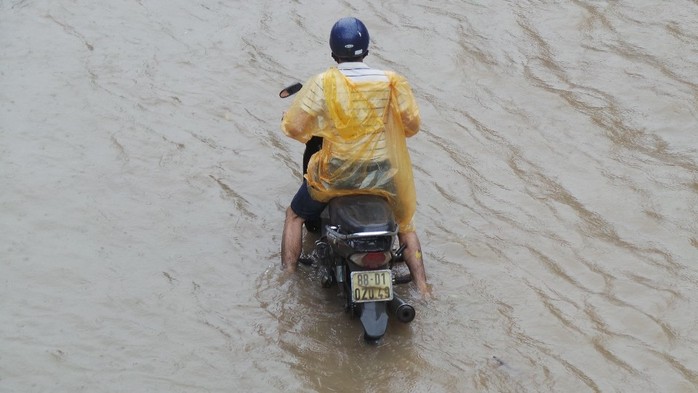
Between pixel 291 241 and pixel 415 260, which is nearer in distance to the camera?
pixel 415 260

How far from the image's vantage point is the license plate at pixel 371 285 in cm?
562

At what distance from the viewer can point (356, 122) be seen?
5848 mm

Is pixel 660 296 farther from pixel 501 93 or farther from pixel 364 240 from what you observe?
pixel 501 93

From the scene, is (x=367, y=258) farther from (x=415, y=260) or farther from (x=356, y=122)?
(x=356, y=122)

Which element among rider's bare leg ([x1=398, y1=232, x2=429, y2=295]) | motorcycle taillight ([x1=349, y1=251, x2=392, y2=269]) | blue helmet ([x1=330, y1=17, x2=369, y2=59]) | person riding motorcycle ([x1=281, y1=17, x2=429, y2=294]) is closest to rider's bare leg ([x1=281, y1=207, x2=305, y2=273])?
person riding motorcycle ([x1=281, y1=17, x2=429, y2=294])

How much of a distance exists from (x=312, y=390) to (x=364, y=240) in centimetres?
89

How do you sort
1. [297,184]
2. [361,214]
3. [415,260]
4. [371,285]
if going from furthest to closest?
[297,184]
[415,260]
[361,214]
[371,285]

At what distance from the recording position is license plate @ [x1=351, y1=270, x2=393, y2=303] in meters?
5.62

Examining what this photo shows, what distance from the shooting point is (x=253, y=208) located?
23.9 feet

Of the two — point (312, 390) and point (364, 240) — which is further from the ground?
point (364, 240)

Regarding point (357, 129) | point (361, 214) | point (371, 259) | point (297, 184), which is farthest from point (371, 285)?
point (297, 184)

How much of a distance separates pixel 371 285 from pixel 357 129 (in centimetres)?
94

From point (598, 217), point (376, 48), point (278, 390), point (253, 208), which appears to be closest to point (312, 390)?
point (278, 390)

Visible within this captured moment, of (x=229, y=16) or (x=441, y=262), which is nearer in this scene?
(x=441, y=262)
